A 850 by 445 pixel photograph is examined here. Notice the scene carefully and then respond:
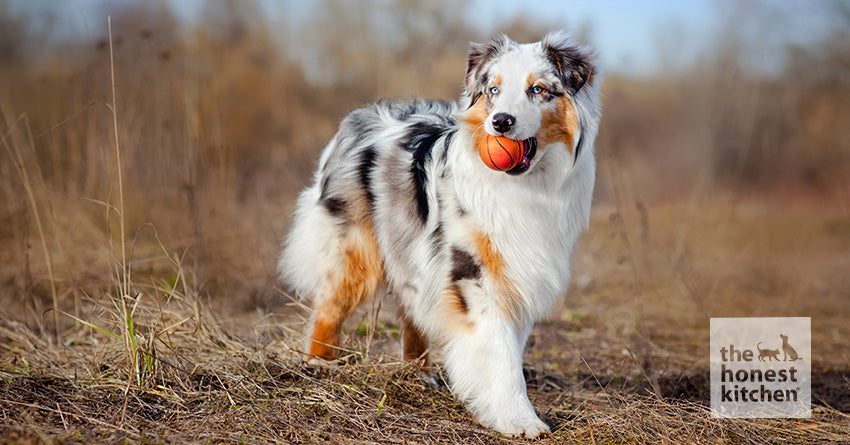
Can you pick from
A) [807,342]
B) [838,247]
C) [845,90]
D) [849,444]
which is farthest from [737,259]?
[849,444]

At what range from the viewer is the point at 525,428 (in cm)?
378

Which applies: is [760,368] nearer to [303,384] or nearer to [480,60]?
[480,60]

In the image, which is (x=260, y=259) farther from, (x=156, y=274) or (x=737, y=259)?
(x=737, y=259)

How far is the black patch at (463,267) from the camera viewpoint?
396 centimetres

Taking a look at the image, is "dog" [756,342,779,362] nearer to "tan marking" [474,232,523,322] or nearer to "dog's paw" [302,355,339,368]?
"tan marking" [474,232,523,322]

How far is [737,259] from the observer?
9477mm

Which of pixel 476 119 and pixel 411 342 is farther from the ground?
pixel 476 119

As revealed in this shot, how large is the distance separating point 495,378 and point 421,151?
1251 mm

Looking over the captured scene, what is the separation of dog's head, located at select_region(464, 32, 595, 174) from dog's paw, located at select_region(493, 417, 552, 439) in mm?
1127

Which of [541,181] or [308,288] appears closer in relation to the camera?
[541,181]

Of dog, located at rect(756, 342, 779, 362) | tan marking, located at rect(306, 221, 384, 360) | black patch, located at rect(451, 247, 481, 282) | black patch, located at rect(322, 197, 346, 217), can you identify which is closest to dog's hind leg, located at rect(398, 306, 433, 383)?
tan marking, located at rect(306, 221, 384, 360)

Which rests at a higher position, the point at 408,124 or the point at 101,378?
the point at 408,124

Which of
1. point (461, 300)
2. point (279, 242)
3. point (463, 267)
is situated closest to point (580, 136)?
point (463, 267)

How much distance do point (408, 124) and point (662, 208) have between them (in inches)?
328
